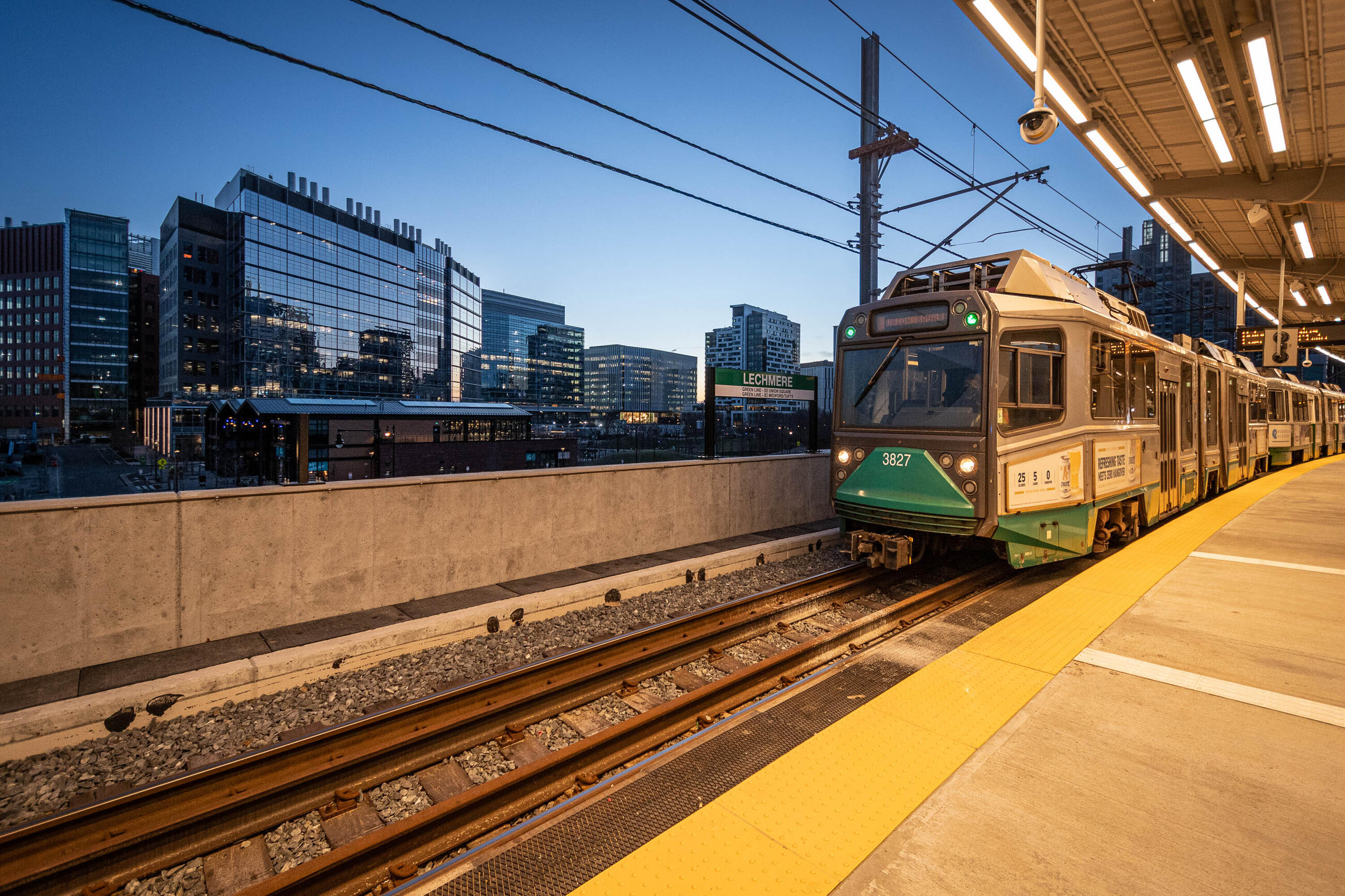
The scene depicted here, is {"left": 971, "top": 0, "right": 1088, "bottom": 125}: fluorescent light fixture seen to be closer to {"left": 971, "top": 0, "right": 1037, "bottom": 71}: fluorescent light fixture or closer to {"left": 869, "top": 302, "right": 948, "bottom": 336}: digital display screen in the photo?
{"left": 971, "top": 0, "right": 1037, "bottom": 71}: fluorescent light fixture

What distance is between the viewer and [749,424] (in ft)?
38.5

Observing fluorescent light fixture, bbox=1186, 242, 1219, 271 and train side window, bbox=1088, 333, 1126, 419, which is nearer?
train side window, bbox=1088, 333, 1126, 419

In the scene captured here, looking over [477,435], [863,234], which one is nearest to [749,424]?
[863,234]

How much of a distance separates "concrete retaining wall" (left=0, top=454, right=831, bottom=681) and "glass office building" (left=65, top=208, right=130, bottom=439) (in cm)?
13199

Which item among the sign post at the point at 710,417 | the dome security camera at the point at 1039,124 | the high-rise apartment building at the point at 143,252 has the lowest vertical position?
the sign post at the point at 710,417

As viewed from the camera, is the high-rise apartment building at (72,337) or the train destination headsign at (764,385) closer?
the train destination headsign at (764,385)

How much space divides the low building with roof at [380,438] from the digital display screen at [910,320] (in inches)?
798

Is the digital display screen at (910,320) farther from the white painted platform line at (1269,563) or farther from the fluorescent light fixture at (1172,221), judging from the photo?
the fluorescent light fixture at (1172,221)

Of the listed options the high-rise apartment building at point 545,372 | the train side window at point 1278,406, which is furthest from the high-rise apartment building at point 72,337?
the train side window at point 1278,406

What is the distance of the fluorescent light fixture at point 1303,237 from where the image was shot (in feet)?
44.1

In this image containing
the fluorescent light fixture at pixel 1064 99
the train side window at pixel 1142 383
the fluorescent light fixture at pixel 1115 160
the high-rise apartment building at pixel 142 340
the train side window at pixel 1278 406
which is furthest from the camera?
the high-rise apartment building at pixel 142 340

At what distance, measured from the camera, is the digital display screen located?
22.7 ft

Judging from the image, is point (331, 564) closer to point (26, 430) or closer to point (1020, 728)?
point (1020, 728)

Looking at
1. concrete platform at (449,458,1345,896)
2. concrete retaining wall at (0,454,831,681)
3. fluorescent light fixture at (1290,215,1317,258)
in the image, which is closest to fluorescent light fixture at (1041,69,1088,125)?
concrete platform at (449,458,1345,896)
